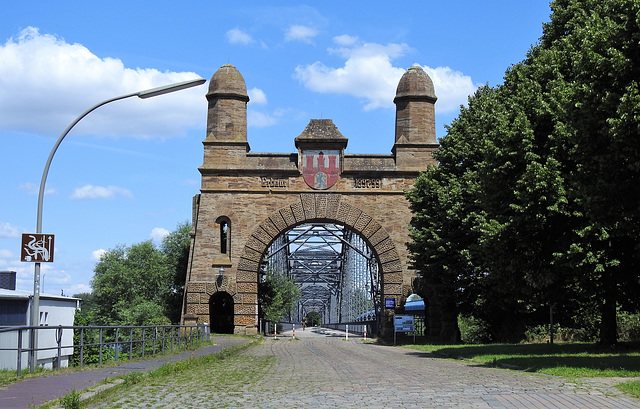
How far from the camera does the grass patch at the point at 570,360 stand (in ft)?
46.1

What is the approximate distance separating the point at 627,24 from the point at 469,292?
1660cm

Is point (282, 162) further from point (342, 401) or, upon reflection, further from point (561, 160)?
point (342, 401)

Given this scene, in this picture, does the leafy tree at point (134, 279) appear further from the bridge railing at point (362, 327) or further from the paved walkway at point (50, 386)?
the paved walkway at point (50, 386)

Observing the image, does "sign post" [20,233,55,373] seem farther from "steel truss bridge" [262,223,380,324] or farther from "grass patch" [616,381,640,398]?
"steel truss bridge" [262,223,380,324]

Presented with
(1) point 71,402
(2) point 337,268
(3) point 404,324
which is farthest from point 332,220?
(2) point 337,268

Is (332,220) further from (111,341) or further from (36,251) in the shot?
(36,251)

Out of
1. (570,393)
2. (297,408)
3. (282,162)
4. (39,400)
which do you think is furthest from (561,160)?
(282,162)

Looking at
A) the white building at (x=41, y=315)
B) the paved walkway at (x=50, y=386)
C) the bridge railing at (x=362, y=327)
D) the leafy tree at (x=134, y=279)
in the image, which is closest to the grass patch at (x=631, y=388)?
the paved walkway at (x=50, y=386)

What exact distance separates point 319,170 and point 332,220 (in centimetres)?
271

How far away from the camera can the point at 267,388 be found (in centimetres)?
1163

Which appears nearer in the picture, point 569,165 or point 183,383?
point 183,383

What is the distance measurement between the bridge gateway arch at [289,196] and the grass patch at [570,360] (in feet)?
54.0

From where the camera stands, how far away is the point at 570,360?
16812mm

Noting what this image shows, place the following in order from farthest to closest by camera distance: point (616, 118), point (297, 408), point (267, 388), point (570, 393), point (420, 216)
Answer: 1. point (420, 216)
2. point (616, 118)
3. point (267, 388)
4. point (570, 393)
5. point (297, 408)
